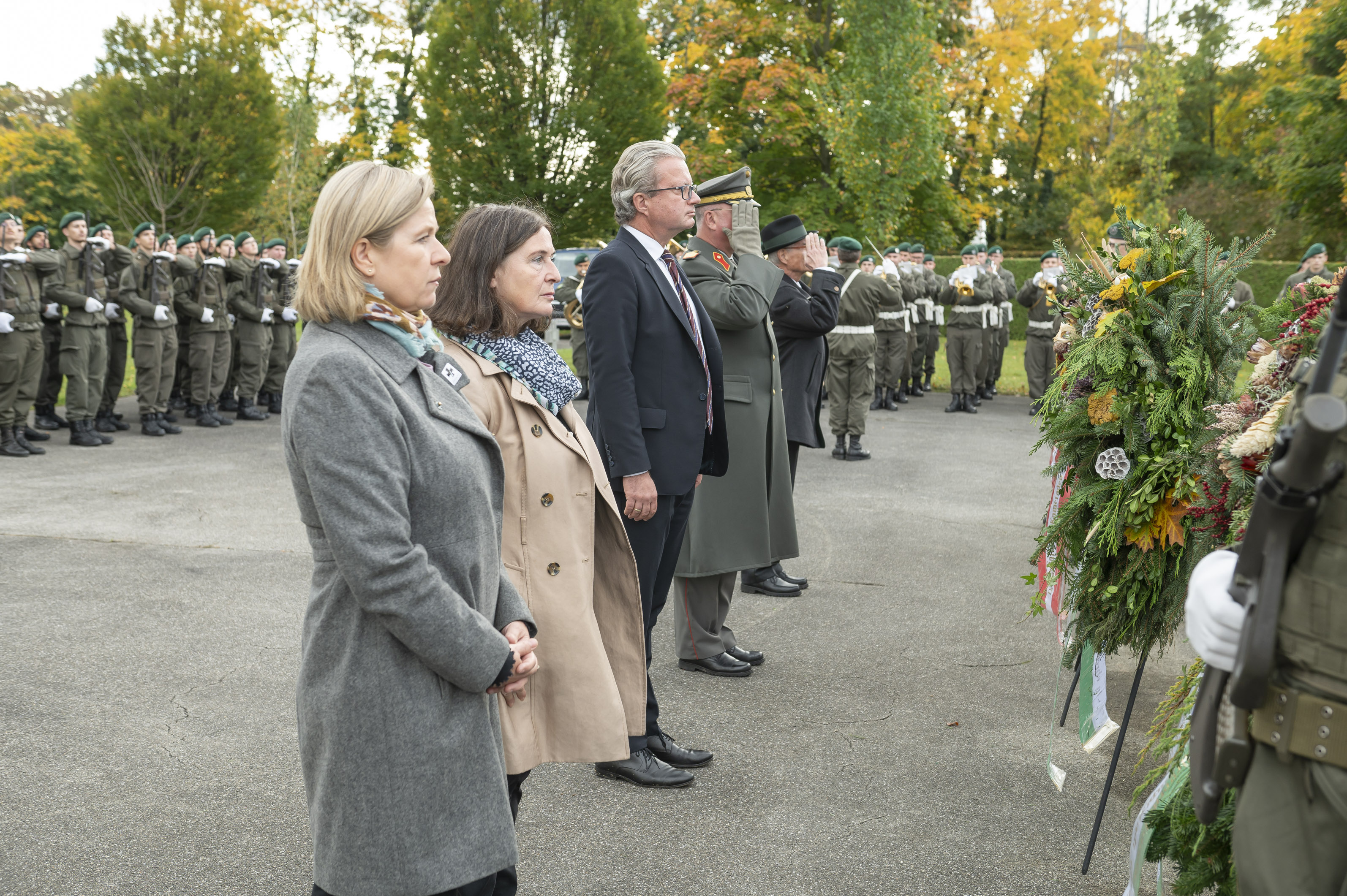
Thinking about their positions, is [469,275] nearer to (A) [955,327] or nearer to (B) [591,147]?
(A) [955,327]

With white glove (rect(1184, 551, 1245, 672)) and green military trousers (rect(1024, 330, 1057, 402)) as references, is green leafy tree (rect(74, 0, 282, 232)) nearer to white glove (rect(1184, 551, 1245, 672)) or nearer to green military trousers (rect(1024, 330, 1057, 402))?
green military trousers (rect(1024, 330, 1057, 402))

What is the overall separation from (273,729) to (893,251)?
15423mm

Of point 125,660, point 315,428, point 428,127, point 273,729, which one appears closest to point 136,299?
point 125,660

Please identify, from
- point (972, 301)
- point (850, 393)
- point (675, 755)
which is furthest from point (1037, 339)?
point (675, 755)

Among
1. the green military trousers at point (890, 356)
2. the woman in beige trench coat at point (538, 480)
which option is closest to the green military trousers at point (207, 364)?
the green military trousers at point (890, 356)

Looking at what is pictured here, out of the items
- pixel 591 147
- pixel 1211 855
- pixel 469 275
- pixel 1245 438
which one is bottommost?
pixel 1211 855

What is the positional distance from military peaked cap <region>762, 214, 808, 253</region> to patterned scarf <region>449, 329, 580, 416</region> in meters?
3.14

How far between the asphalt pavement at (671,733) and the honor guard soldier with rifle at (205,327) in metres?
5.02

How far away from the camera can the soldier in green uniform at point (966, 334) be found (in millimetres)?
15320

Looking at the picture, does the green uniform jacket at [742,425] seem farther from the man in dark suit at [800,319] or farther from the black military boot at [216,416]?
the black military boot at [216,416]

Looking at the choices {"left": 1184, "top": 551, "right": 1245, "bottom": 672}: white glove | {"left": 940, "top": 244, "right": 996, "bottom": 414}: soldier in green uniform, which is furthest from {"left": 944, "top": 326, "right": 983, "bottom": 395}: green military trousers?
{"left": 1184, "top": 551, "right": 1245, "bottom": 672}: white glove

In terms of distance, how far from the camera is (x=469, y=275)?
3.02 meters

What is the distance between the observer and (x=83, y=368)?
11.0 meters

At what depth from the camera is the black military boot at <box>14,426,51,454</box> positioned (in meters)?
10.1
